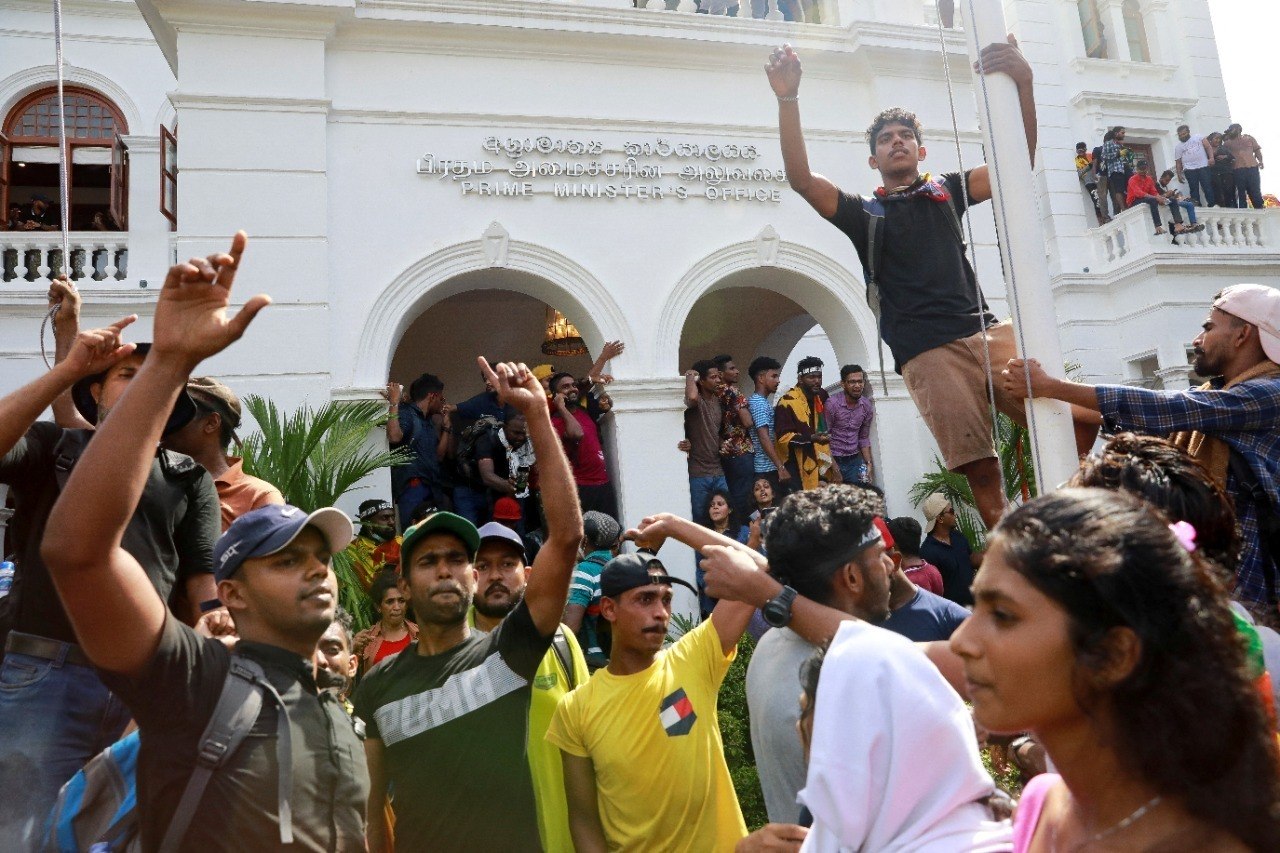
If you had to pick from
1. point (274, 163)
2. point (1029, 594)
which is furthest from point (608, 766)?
point (274, 163)

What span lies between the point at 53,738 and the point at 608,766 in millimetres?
1716

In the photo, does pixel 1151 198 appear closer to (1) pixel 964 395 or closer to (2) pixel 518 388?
(1) pixel 964 395

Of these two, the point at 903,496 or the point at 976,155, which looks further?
the point at 976,155

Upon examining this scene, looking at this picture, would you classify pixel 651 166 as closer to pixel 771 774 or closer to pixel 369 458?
pixel 369 458

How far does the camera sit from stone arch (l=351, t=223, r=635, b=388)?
31.1ft

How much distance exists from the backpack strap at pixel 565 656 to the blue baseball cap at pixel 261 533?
176 centimetres

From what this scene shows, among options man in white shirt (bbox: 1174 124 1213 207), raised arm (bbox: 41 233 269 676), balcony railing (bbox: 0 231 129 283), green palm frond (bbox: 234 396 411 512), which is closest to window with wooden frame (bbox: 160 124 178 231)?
balcony railing (bbox: 0 231 129 283)

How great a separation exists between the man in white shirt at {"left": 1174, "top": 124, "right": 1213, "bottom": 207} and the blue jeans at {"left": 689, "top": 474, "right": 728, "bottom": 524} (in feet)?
30.9

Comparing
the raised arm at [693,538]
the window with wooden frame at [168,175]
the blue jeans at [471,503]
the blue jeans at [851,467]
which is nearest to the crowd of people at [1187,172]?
the blue jeans at [851,467]

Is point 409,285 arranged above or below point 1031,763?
above

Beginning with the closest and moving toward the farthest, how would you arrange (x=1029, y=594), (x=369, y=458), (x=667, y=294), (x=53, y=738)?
(x=1029, y=594), (x=53, y=738), (x=369, y=458), (x=667, y=294)

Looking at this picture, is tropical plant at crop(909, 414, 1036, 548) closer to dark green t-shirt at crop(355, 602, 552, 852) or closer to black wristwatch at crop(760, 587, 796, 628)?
dark green t-shirt at crop(355, 602, 552, 852)

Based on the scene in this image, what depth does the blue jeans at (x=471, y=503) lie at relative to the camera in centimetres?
914

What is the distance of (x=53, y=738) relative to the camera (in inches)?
106
